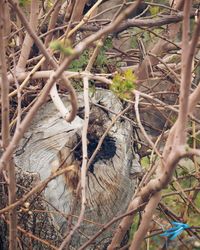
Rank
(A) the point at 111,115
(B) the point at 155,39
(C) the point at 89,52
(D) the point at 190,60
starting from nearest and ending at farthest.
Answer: (D) the point at 190,60, (A) the point at 111,115, (C) the point at 89,52, (B) the point at 155,39

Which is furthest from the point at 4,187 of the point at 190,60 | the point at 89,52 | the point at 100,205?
the point at 190,60

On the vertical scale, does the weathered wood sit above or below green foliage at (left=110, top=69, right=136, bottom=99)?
below

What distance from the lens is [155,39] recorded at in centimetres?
260

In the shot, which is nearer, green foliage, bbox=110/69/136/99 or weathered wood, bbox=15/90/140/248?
green foliage, bbox=110/69/136/99

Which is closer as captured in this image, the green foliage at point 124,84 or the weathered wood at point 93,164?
the green foliage at point 124,84

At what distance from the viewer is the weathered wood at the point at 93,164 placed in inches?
66.0

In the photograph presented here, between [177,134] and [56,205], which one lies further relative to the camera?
[56,205]

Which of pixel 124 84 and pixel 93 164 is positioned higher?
pixel 124 84

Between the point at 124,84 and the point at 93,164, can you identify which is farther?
the point at 93,164

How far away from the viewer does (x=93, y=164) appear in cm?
173

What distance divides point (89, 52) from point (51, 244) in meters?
0.79

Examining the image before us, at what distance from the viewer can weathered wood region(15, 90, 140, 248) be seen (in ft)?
5.50

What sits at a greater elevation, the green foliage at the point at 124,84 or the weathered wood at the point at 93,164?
the green foliage at the point at 124,84

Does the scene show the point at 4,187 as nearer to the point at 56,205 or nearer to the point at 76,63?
the point at 56,205
